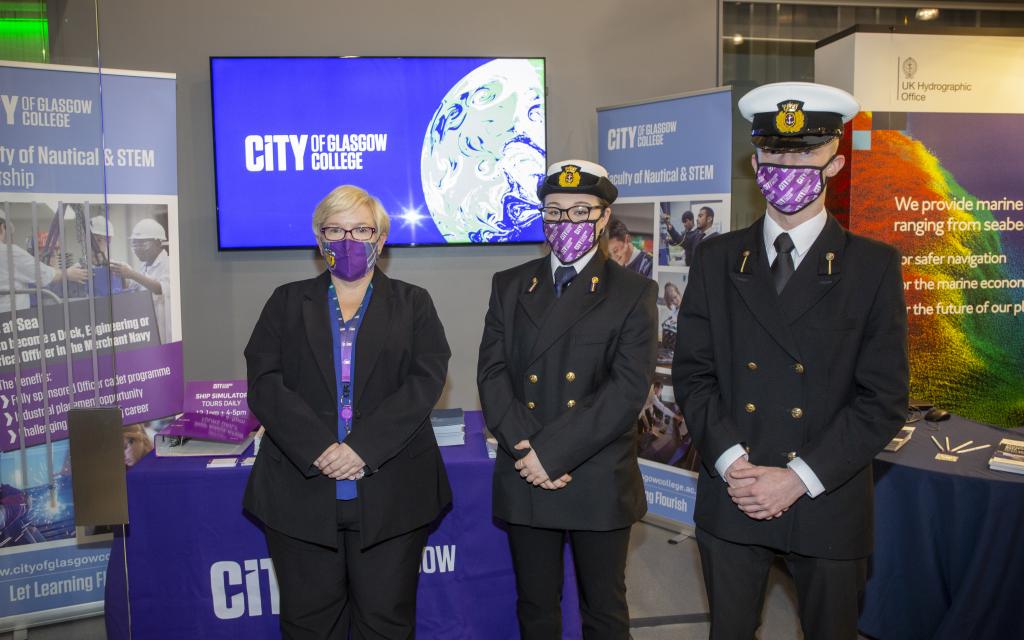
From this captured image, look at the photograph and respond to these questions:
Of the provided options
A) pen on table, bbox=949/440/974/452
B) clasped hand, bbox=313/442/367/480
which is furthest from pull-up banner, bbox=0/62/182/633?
pen on table, bbox=949/440/974/452

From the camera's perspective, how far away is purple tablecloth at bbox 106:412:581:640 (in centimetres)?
253

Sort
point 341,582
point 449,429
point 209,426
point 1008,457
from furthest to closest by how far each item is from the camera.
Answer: point 449,429 → point 209,426 → point 1008,457 → point 341,582

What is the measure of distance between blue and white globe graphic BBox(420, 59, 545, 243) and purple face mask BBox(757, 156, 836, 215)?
2.74 metres

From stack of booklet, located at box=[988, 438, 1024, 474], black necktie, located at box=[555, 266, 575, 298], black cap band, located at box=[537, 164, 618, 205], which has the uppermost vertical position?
black cap band, located at box=[537, 164, 618, 205]

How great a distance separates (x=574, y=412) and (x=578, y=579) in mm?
514

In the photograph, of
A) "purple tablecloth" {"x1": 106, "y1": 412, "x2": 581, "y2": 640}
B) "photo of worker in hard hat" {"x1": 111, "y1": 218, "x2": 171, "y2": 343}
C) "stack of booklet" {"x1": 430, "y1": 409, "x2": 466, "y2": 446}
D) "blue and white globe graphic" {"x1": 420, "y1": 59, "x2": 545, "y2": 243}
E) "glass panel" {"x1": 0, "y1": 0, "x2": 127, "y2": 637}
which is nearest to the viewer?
"glass panel" {"x1": 0, "y1": 0, "x2": 127, "y2": 637}

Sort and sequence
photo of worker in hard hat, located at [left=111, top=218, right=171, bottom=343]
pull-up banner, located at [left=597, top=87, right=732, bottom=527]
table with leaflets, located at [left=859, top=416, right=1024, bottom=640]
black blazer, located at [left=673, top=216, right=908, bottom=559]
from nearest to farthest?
black blazer, located at [left=673, top=216, right=908, bottom=559] → table with leaflets, located at [left=859, top=416, right=1024, bottom=640] → photo of worker in hard hat, located at [left=111, top=218, right=171, bottom=343] → pull-up banner, located at [left=597, top=87, right=732, bottom=527]

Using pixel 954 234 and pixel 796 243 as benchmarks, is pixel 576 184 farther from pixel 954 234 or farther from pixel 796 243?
pixel 954 234

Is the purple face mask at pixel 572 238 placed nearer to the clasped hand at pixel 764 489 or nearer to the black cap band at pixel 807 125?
the black cap band at pixel 807 125

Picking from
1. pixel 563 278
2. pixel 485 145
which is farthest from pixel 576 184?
pixel 485 145

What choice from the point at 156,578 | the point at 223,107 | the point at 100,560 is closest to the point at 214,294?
the point at 223,107

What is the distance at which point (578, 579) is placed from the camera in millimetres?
2189

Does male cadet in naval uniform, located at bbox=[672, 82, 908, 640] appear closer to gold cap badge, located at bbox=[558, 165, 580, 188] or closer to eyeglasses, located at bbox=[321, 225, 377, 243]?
gold cap badge, located at bbox=[558, 165, 580, 188]

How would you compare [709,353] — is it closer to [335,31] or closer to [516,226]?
[516,226]
